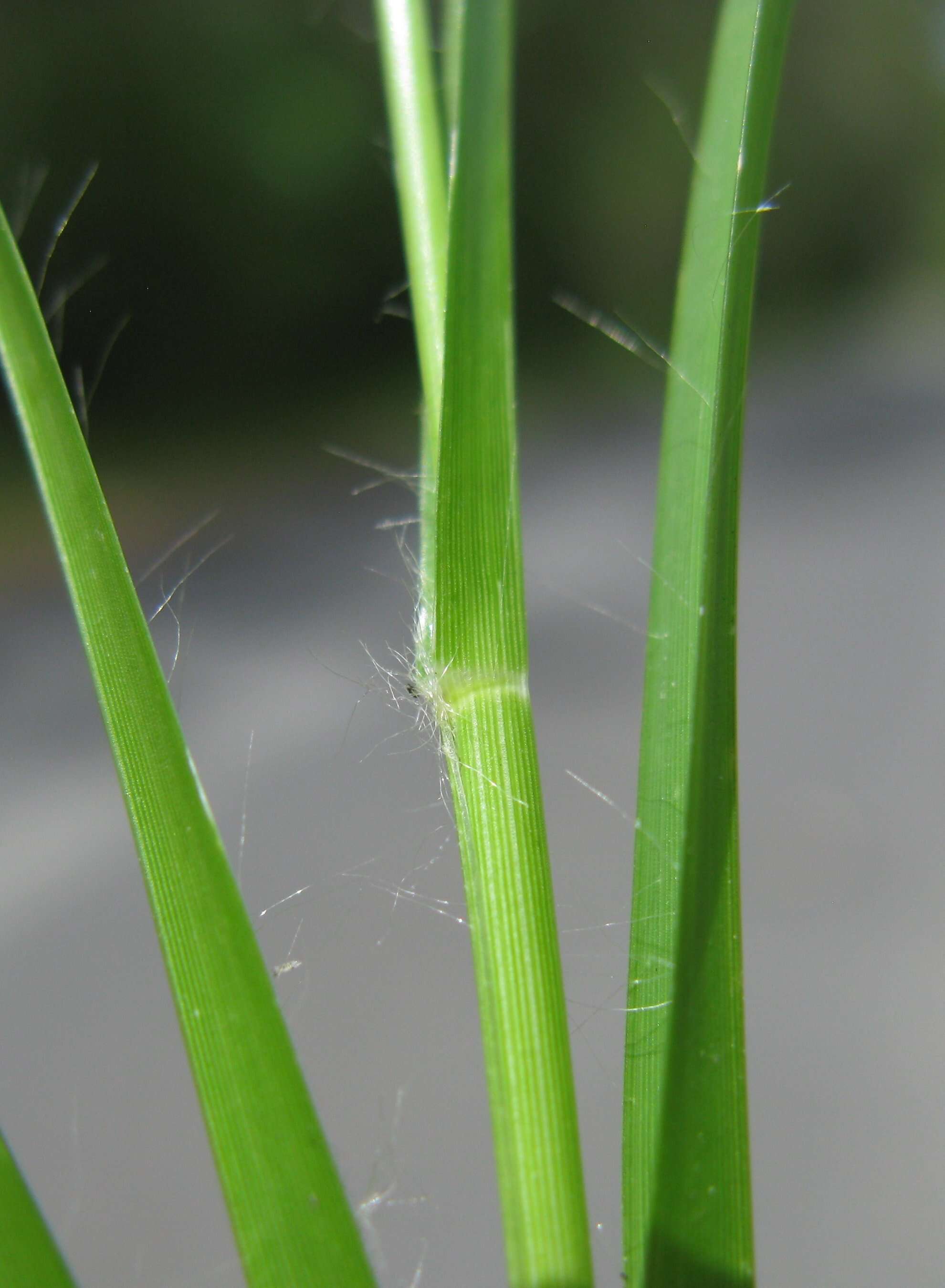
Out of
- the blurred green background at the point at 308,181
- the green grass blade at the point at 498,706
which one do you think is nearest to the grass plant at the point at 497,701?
the green grass blade at the point at 498,706

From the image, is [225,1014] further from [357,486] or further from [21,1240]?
[357,486]

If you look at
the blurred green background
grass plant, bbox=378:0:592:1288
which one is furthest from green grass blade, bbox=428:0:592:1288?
the blurred green background

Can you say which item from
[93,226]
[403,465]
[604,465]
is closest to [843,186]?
[604,465]

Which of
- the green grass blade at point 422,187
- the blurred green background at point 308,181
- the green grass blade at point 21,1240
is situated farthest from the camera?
the blurred green background at point 308,181

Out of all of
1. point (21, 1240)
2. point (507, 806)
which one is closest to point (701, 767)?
point (507, 806)

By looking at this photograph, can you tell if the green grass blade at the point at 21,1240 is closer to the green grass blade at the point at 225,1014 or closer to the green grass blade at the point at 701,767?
the green grass blade at the point at 225,1014
